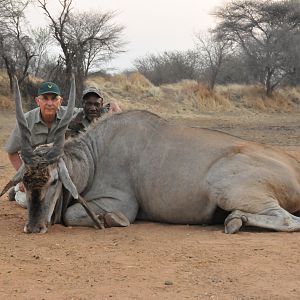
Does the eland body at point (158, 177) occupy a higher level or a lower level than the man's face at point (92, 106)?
lower

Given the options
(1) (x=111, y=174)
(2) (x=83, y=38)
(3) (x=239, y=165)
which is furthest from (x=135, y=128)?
(2) (x=83, y=38)

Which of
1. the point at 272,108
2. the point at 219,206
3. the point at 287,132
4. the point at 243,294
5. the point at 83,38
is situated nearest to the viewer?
the point at 243,294

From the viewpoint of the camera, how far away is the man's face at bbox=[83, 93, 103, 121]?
702 centimetres

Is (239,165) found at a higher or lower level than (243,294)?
higher

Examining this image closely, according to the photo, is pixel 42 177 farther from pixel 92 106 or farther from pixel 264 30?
pixel 264 30

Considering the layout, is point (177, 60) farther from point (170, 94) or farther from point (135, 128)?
point (135, 128)

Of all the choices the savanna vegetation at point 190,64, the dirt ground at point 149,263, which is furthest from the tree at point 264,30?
the dirt ground at point 149,263

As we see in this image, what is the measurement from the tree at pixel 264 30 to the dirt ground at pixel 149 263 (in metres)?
30.9

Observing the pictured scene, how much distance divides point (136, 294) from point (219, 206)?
212 centimetres

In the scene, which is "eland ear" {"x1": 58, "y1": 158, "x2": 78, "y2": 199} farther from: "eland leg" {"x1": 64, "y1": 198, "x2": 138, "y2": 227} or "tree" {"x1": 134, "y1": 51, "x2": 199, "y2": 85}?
"tree" {"x1": 134, "y1": 51, "x2": 199, "y2": 85}

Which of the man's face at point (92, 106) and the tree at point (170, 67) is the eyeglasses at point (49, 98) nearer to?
the man's face at point (92, 106)

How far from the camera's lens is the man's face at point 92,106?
276 inches

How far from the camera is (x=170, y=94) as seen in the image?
30.6m

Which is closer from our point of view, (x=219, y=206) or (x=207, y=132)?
(x=219, y=206)
